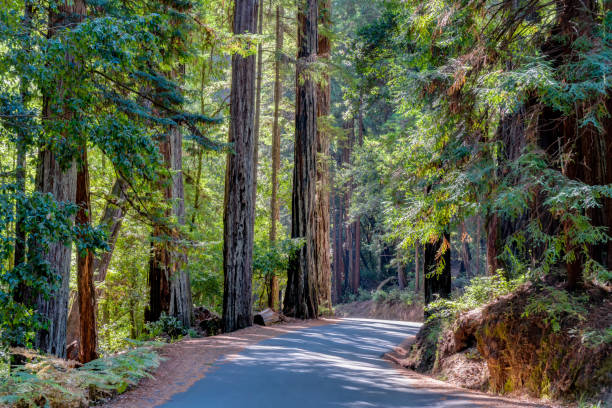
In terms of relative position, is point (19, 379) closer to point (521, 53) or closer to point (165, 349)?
point (165, 349)

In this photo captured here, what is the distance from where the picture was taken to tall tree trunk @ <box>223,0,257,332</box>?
13812 millimetres

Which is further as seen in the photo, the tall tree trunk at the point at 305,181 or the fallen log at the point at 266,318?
the tall tree trunk at the point at 305,181

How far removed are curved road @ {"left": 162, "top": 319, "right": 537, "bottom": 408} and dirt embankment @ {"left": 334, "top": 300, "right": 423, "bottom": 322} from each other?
61.3 ft

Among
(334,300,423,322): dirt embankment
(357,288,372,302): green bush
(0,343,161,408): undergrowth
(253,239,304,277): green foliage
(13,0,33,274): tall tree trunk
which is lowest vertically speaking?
(334,300,423,322): dirt embankment

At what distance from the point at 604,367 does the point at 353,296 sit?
31470mm

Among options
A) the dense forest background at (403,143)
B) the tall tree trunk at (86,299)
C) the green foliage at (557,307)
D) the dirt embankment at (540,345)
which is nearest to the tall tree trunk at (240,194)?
the dense forest background at (403,143)

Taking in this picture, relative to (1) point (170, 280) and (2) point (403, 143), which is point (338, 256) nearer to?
(1) point (170, 280)

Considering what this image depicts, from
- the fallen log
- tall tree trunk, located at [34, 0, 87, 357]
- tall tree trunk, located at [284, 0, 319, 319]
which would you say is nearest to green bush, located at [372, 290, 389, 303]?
tall tree trunk, located at [284, 0, 319, 319]

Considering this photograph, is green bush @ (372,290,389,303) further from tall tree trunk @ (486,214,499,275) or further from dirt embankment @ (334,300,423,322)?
tall tree trunk @ (486,214,499,275)

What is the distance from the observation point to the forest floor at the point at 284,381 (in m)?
5.89

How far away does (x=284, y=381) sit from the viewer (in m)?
6.94

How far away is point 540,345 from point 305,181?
12.5 metres

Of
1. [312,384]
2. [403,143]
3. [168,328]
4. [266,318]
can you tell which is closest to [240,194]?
[266,318]

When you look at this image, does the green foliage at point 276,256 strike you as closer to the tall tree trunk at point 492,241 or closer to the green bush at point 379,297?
the tall tree trunk at point 492,241
